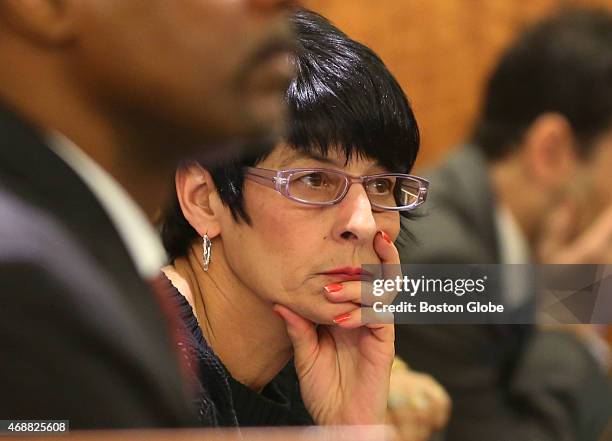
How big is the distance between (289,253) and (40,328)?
59 centimetres

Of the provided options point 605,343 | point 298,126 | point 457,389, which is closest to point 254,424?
point 457,389

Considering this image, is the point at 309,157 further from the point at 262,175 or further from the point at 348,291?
the point at 348,291

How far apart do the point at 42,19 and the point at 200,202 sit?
0.43 meters

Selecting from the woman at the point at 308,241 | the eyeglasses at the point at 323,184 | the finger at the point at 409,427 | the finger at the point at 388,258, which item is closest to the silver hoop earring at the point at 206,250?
the woman at the point at 308,241

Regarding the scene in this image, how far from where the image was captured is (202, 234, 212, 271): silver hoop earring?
1.41m

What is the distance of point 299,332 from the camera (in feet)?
4.66

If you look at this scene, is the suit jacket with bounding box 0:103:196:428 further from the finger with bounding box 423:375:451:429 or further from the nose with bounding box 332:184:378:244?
the finger with bounding box 423:375:451:429

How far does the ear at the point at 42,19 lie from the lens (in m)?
1.02

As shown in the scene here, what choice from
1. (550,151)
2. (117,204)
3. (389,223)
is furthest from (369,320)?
(117,204)

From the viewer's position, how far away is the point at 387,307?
1.45m

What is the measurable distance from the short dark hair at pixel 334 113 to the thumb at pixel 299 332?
145 millimetres

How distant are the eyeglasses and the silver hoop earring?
0.11m

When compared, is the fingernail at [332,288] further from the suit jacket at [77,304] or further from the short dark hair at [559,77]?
the suit jacket at [77,304]

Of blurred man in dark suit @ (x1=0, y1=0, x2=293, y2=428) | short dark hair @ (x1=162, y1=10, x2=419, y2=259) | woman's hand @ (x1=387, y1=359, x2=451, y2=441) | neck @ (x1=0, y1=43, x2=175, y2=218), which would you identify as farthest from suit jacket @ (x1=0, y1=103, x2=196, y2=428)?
woman's hand @ (x1=387, y1=359, x2=451, y2=441)
